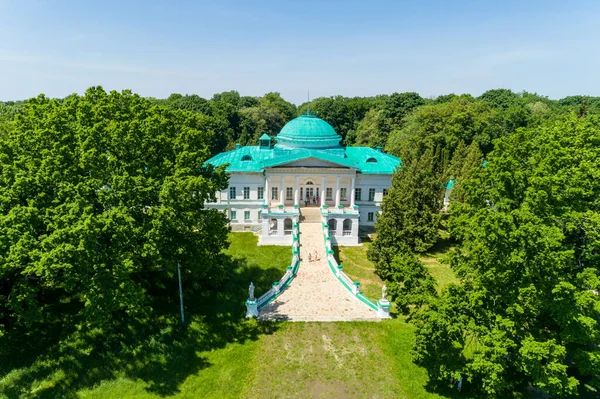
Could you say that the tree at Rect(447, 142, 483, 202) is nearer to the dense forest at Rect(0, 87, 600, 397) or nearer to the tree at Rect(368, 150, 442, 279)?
the tree at Rect(368, 150, 442, 279)

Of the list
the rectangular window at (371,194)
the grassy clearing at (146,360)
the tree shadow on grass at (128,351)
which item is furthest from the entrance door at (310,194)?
the grassy clearing at (146,360)

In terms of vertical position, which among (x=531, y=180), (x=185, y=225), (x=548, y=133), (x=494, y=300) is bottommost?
(x=494, y=300)

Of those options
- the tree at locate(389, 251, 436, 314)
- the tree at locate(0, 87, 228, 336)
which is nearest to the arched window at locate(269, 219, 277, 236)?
the tree at locate(0, 87, 228, 336)

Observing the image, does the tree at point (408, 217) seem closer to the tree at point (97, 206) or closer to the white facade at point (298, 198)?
the white facade at point (298, 198)

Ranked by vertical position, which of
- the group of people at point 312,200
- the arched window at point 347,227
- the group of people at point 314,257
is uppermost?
the group of people at point 312,200

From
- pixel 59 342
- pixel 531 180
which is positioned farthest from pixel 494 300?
pixel 59 342

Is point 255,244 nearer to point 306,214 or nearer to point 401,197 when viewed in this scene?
point 306,214

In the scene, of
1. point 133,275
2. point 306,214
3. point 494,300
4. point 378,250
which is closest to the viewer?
point 494,300
